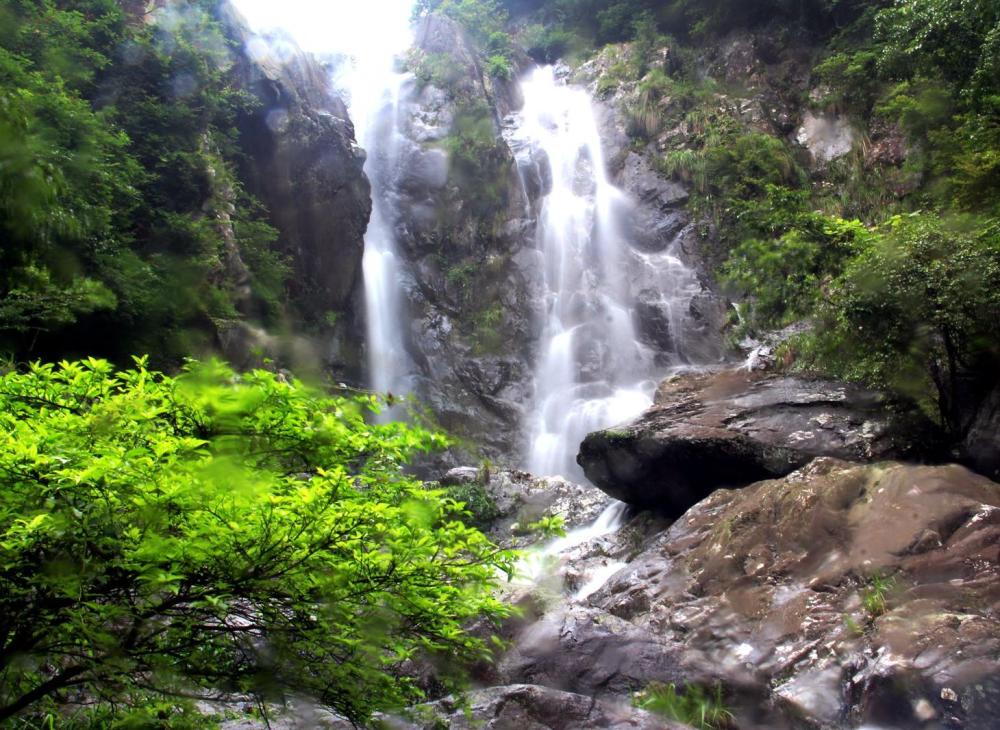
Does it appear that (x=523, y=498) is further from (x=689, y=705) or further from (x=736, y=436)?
(x=689, y=705)

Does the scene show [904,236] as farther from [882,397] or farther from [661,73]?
[661,73]

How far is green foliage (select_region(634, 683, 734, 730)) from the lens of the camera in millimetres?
5469

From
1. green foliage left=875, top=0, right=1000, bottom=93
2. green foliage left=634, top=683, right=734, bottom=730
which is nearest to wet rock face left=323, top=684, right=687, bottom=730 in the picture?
green foliage left=634, top=683, right=734, bottom=730

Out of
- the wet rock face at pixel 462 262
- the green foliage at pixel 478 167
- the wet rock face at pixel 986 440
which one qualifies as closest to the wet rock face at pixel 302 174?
the wet rock face at pixel 462 262

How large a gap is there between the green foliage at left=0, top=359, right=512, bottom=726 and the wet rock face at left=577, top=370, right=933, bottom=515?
27.9 feet

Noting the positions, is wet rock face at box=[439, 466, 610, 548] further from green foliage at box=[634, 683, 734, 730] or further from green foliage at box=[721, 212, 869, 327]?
green foliage at box=[634, 683, 734, 730]

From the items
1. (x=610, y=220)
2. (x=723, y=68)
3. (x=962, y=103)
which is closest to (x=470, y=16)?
(x=723, y=68)

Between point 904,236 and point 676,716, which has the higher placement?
point 904,236

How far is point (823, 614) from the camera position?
6410 millimetres

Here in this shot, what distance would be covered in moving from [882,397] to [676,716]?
21.7ft

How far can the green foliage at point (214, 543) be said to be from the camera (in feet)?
7.34

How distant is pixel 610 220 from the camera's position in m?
25.1

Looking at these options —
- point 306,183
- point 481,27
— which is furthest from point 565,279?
point 481,27

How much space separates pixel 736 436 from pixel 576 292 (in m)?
12.7
